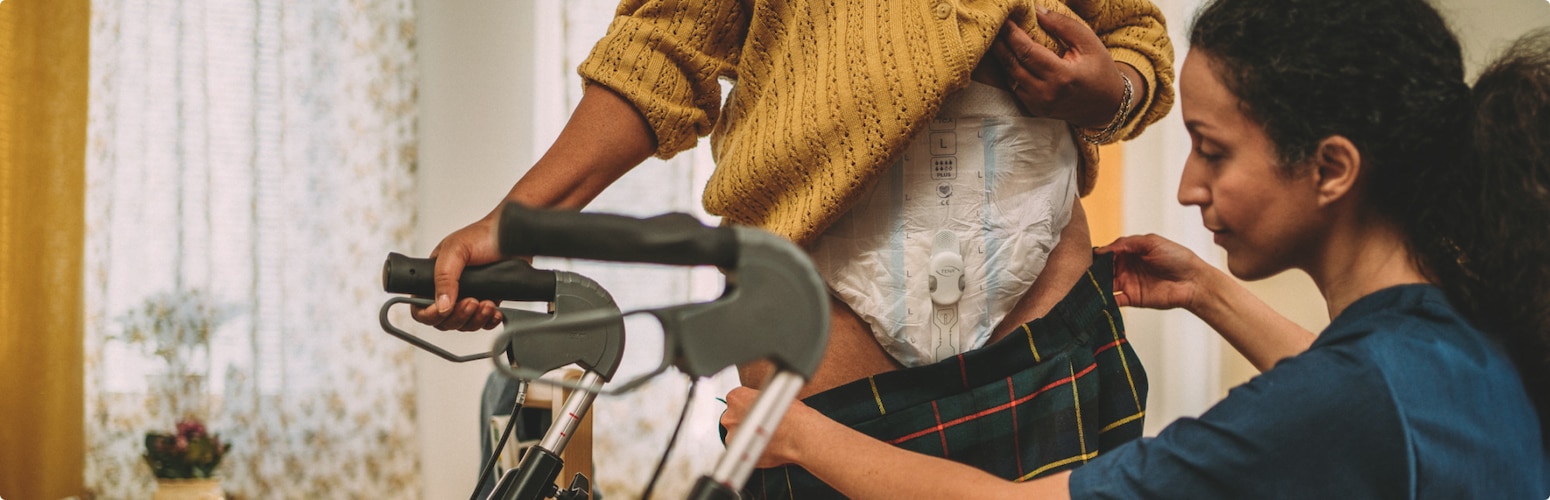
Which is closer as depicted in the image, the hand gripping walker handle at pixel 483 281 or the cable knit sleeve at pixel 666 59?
the hand gripping walker handle at pixel 483 281

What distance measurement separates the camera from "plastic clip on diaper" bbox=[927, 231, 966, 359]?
0.91m

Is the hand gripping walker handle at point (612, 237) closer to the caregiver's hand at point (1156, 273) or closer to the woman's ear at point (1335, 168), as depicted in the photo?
the woman's ear at point (1335, 168)

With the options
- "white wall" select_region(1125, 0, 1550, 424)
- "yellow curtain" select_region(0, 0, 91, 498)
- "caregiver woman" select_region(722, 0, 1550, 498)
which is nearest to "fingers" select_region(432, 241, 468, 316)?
"caregiver woman" select_region(722, 0, 1550, 498)

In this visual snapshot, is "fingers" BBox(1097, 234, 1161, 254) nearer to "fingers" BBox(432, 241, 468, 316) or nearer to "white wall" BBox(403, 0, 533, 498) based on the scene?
"fingers" BBox(432, 241, 468, 316)

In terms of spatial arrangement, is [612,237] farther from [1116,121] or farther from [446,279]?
[1116,121]

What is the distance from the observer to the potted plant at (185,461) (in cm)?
260

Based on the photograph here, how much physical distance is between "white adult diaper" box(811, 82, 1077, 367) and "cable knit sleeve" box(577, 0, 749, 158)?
18cm

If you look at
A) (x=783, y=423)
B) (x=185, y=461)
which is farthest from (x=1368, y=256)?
(x=185, y=461)

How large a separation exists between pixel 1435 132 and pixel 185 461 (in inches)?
106

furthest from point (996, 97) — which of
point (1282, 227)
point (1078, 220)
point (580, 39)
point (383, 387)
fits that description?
point (383, 387)

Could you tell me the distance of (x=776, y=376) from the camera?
0.51 meters

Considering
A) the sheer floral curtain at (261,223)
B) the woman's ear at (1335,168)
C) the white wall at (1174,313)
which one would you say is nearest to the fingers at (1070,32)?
the woman's ear at (1335,168)

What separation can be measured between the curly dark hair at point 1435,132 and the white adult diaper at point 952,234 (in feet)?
0.75

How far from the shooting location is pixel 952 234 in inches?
35.9
